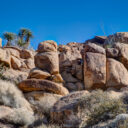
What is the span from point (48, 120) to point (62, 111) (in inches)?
45.0

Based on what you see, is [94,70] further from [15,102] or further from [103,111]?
[103,111]

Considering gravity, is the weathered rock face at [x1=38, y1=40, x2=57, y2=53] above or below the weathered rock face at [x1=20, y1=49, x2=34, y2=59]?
below

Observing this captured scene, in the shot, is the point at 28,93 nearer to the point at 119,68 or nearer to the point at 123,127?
the point at 119,68

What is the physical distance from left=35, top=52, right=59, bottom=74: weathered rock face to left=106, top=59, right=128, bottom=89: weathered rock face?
135 inches

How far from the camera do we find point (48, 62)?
14570 millimetres

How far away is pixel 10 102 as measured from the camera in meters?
11.8

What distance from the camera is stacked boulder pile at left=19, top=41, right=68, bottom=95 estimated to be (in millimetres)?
12680

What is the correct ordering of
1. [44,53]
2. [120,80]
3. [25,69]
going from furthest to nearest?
[25,69] → [44,53] → [120,80]

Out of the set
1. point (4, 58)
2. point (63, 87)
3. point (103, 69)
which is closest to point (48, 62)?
point (63, 87)

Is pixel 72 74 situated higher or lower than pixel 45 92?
higher

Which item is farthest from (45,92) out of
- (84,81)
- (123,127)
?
(123,127)

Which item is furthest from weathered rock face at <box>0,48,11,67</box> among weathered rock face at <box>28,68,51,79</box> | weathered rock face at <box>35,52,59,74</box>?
weathered rock face at <box>28,68,51,79</box>

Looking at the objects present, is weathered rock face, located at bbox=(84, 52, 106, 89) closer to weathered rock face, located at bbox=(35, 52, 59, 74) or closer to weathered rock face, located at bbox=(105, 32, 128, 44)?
weathered rock face, located at bbox=(35, 52, 59, 74)

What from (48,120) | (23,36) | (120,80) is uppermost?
(23,36)
